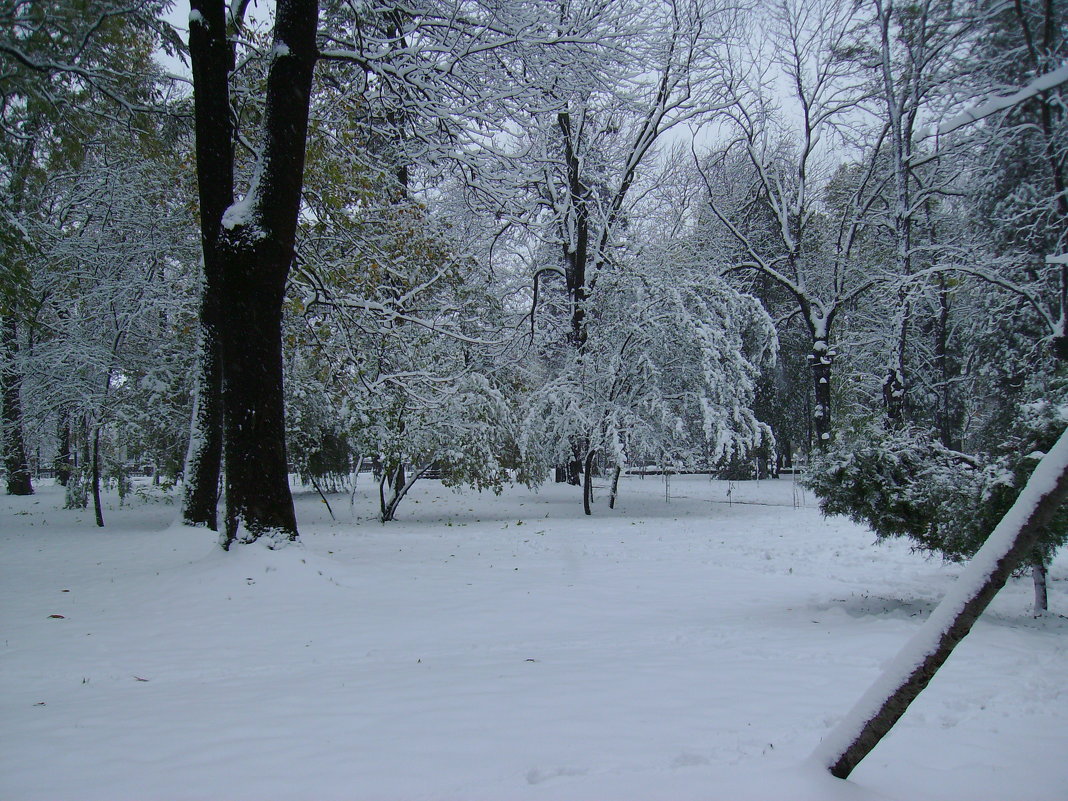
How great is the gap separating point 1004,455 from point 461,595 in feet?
17.2

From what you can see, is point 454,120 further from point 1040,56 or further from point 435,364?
point 435,364

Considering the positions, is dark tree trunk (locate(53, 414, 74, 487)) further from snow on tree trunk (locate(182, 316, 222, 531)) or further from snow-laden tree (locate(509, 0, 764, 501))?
snow-laden tree (locate(509, 0, 764, 501))

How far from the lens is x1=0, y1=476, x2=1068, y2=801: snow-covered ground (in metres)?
2.73

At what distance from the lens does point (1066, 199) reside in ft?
16.7

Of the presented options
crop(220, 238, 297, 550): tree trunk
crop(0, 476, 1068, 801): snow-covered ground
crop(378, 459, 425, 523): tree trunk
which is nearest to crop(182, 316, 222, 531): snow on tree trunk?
crop(0, 476, 1068, 801): snow-covered ground

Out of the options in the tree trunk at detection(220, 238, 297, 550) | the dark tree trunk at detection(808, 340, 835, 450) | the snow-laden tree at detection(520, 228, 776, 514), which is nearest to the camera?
the tree trunk at detection(220, 238, 297, 550)

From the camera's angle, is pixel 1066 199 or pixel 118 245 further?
pixel 118 245

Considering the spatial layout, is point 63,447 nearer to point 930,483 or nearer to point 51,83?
point 51,83

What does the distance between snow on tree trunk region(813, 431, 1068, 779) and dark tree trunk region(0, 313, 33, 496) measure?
685 inches

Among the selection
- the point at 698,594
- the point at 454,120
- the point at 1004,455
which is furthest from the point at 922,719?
the point at 454,120

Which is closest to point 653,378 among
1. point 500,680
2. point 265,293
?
point 265,293

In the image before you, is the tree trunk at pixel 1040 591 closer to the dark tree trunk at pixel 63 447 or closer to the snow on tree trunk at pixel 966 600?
the snow on tree trunk at pixel 966 600

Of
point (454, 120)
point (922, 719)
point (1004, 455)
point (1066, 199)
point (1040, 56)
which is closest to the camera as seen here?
point (1040, 56)

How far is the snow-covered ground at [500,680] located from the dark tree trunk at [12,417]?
998 centimetres
